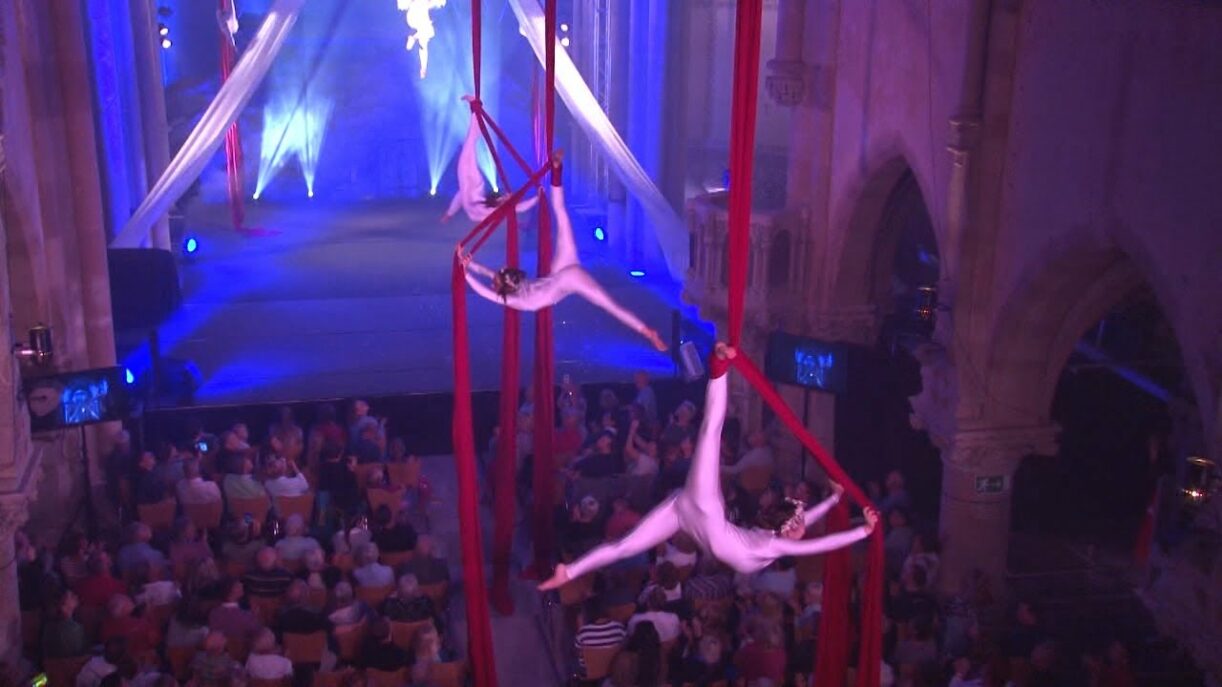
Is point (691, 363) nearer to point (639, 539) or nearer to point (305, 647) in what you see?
point (305, 647)

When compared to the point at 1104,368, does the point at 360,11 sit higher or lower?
higher

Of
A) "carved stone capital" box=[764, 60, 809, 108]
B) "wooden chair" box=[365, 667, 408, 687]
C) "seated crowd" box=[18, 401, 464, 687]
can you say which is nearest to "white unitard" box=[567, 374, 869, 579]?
"seated crowd" box=[18, 401, 464, 687]

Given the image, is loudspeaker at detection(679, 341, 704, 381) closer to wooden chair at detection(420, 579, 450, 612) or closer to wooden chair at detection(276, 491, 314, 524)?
wooden chair at detection(276, 491, 314, 524)

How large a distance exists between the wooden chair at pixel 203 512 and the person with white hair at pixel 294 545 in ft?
3.86

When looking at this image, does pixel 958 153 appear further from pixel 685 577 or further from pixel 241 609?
pixel 241 609

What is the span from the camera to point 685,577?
11.2m

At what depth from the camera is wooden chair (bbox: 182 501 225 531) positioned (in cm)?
1194

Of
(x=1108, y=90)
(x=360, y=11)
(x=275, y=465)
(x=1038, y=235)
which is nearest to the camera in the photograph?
(x=1108, y=90)

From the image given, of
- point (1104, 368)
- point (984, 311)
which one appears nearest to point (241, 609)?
point (984, 311)

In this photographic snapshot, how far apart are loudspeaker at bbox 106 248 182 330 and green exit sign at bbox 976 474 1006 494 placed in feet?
34.0

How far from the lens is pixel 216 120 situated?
Answer: 49.6 feet

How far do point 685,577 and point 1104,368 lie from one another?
21.9 ft

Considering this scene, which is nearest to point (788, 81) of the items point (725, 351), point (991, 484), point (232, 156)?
point (991, 484)

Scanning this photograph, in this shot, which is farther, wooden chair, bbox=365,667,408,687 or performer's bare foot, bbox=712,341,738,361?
wooden chair, bbox=365,667,408,687
